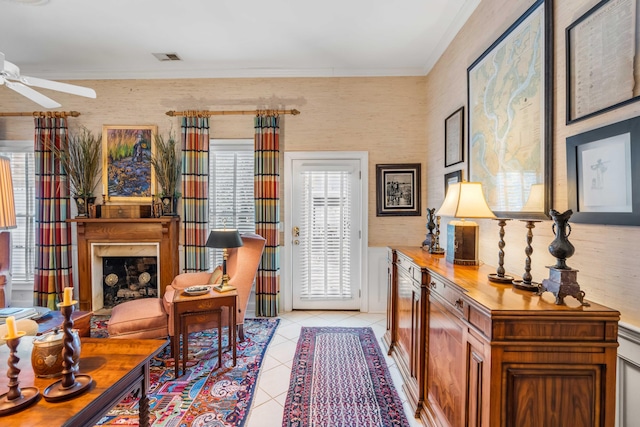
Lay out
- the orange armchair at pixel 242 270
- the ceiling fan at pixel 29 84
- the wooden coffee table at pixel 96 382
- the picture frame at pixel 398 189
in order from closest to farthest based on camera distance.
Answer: the wooden coffee table at pixel 96 382, the ceiling fan at pixel 29 84, the orange armchair at pixel 242 270, the picture frame at pixel 398 189

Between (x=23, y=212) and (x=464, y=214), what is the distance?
5428 millimetres

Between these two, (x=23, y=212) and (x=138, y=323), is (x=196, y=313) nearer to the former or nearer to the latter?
(x=138, y=323)

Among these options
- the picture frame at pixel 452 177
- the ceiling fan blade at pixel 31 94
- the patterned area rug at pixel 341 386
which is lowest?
the patterned area rug at pixel 341 386

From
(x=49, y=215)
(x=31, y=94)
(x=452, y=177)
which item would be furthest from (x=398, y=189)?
(x=49, y=215)

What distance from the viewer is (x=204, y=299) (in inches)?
97.7

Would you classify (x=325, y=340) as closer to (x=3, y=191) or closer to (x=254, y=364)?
(x=254, y=364)

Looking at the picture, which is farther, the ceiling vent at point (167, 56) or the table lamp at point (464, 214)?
the ceiling vent at point (167, 56)

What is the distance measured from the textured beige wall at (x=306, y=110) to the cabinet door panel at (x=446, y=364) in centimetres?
212

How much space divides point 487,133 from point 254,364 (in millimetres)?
2769

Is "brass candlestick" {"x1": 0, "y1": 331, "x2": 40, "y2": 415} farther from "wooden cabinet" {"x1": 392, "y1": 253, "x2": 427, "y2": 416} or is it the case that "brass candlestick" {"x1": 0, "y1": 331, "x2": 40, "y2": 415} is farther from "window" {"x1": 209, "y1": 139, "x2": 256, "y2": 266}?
"window" {"x1": 209, "y1": 139, "x2": 256, "y2": 266}

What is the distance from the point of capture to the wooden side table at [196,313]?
239 cm

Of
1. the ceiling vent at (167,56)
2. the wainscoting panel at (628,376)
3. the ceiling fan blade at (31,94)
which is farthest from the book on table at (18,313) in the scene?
the wainscoting panel at (628,376)

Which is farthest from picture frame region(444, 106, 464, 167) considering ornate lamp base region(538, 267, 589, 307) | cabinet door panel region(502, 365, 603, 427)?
cabinet door panel region(502, 365, 603, 427)

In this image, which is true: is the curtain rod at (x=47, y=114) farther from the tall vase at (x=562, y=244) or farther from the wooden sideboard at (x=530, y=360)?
the tall vase at (x=562, y=244)
